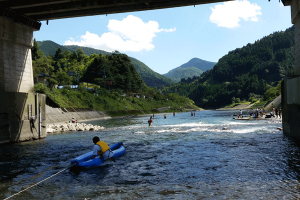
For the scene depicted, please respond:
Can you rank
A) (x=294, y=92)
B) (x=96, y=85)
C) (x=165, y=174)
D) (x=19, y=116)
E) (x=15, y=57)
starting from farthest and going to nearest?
1. (x=96, y=85)
2. (x=19, y=116)
3. (x=15, y=57)
4. (x=294, y=92)
5. (x=165, y=174)

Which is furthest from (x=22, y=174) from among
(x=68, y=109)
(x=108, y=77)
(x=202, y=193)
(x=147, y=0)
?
(x=108, y=77)

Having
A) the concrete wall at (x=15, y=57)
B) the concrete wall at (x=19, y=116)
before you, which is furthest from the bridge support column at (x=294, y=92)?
the concrete wall at (x=15, y=57)

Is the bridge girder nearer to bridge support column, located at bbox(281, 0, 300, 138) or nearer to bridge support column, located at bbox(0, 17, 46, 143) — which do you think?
bridge support column, located at bbox(0, 17, 46, 143)

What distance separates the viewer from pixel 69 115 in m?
60.5

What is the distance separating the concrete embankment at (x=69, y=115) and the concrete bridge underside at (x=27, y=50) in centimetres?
2496

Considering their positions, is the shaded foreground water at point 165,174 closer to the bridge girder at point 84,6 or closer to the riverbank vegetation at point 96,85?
the bridge girder at point 84,6

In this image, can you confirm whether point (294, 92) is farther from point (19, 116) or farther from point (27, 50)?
point (27, 50)

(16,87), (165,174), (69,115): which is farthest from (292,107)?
(69,115)

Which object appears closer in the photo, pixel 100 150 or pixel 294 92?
pixel 100 150

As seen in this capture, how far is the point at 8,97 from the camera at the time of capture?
78.1 feet

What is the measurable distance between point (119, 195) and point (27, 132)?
64.7 ft

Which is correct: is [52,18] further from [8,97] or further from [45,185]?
[45,185]

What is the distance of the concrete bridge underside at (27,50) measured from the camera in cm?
2198

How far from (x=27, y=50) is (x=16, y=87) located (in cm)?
449
